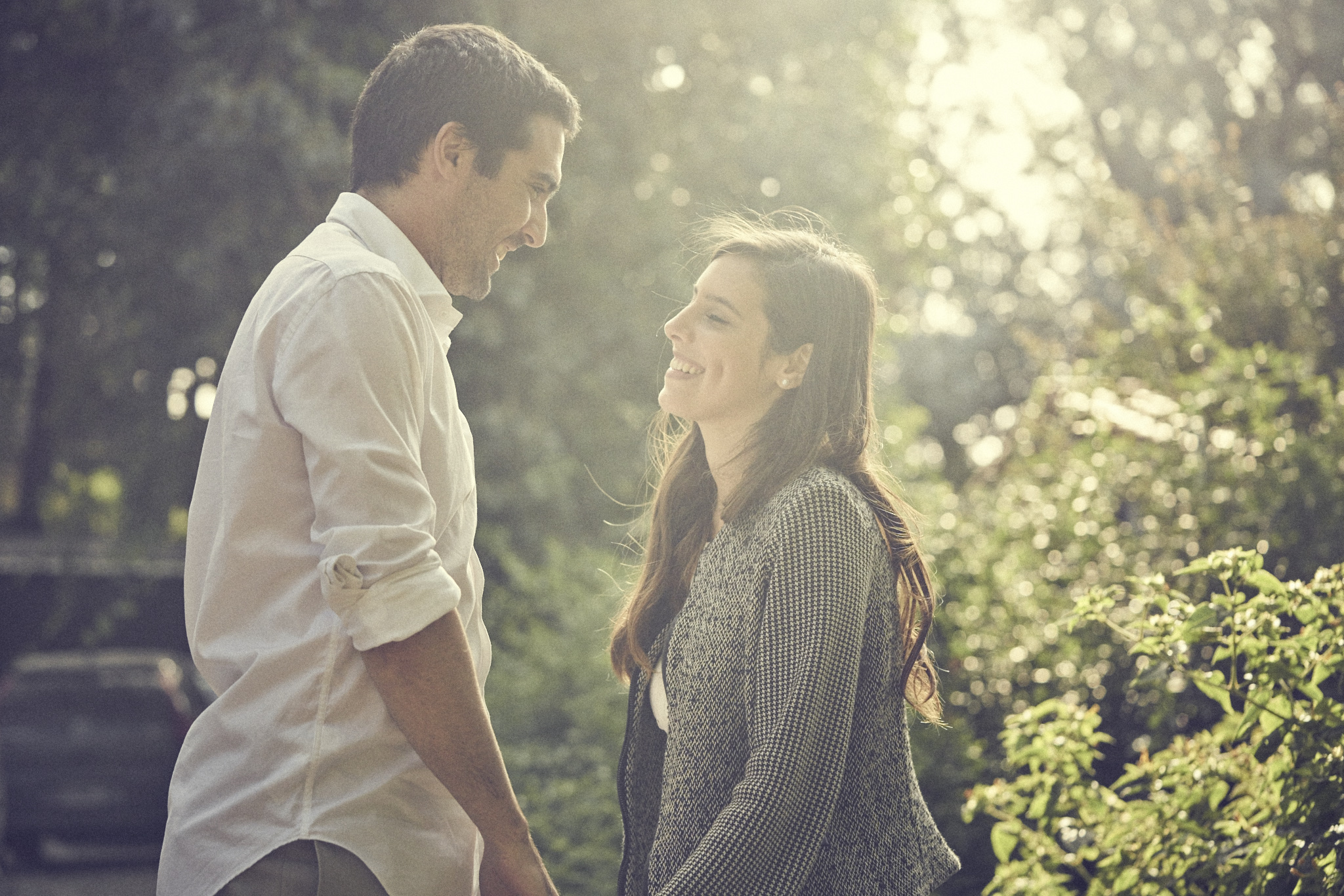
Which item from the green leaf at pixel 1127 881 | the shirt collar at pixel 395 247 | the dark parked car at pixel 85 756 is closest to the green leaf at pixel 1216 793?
the green leaf at pixel 1127 881

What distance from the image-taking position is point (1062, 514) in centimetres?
505

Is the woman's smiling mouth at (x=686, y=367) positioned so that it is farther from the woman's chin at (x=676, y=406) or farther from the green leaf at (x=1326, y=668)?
the green leaf at (x=1326, y=668)

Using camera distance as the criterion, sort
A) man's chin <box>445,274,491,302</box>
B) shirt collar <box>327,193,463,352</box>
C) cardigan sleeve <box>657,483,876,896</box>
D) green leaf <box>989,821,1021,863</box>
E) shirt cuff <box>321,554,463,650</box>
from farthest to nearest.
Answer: green leaf <box>989,821,1021,863</box> → man's chin <box>445,274,491,302</box> → shirt collar <box>327,193,463,352</box> → cardigan sleeve <box>657,483,876,896</box> → shirt cuff <box>321,554,463,650</box>

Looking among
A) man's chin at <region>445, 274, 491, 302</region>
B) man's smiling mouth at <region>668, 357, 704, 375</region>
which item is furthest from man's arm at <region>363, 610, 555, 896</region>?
man's smiling mouth at <region>668, 357, 704, 375</region>

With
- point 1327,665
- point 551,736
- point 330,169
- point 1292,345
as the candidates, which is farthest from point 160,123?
point 1327,665

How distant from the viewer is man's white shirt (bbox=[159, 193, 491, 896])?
1.63 meters

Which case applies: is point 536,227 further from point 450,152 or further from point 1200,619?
point 1200,619

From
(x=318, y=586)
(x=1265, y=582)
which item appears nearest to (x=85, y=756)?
(x=318, y=586)

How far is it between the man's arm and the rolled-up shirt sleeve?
0.13ft

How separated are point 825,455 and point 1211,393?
2.79m

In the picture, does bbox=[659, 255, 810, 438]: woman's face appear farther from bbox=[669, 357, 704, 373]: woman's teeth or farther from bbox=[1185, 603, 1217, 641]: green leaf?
bbox=[1185, 603, 1217, 641]: green leaf

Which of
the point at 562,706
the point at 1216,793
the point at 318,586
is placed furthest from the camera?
the point at 562,706

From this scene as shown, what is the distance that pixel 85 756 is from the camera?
9.66m

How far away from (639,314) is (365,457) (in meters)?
8.66
